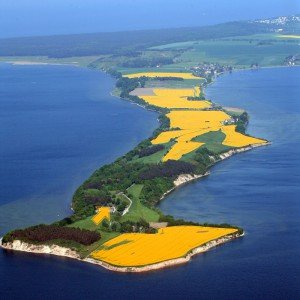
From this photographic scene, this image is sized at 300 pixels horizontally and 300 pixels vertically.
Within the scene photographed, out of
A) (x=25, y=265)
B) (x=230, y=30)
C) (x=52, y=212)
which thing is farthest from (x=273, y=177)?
(x=230, y=30)

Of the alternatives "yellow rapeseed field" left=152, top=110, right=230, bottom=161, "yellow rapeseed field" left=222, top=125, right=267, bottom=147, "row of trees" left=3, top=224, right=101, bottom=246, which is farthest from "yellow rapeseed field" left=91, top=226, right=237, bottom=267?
"yellow rapeseed field" left=222, top=125, right=267, bottom=147

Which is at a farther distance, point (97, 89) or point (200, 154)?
point (97, 89)

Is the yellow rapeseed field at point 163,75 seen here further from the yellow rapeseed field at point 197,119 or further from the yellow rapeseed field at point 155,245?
the yellow rapeseed field at point 155,245

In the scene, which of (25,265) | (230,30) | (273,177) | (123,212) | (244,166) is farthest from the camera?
(230,30)

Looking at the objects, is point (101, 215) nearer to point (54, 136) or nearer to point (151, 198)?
point (151, 198)

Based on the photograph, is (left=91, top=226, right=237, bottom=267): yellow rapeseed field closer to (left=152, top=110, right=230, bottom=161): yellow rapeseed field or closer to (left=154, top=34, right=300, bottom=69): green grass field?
(left=152, top=110, right=230, bottom=161): yellow rapeseed field

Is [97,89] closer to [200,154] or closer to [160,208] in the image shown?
[200,154]
